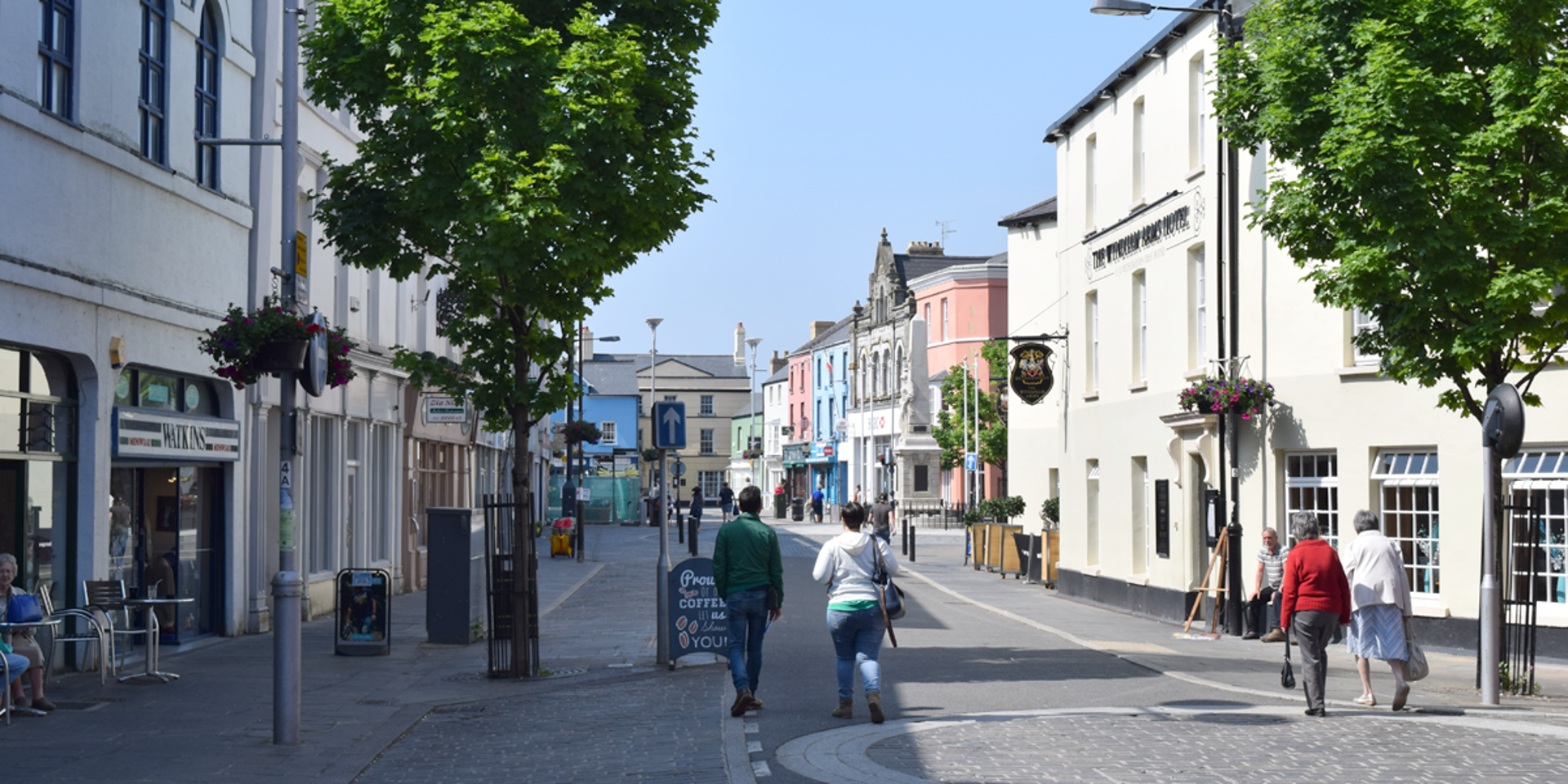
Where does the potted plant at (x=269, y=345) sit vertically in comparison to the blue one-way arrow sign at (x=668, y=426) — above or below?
above

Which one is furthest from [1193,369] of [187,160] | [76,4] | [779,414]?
[779,414]

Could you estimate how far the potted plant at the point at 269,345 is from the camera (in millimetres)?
11438

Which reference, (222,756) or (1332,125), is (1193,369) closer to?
(1332,125)

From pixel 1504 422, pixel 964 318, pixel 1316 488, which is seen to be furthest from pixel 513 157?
pixel 964 318

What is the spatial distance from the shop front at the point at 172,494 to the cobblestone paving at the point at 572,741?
16.6ft

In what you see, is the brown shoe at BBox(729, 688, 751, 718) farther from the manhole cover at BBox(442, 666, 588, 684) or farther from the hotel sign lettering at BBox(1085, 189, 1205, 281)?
the hotel sign lettering at BBox(1085, 189, 1205, 281)

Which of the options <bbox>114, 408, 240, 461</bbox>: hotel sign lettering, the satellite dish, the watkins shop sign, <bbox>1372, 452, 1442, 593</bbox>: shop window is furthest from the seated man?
<bbox>114, 408, 240, 461</bbox>: hotel sign lettering

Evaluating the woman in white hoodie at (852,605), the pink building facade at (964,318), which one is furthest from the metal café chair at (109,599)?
the pink building facade at (964,318)

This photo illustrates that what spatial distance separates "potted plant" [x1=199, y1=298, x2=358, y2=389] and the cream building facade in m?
8.56

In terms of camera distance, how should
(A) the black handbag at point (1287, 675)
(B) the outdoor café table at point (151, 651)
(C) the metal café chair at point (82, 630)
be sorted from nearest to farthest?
(C) the metal café chair at point (82, 630) < (A) the black handbag at point (1287, 675) < (B) the outdoor café table at point (151, 651)

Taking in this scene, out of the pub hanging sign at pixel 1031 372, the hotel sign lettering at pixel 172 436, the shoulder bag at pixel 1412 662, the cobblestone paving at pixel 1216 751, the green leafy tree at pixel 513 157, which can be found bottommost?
the cobblestone paving at pixel 1216 751

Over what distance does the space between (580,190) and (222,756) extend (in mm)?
6586

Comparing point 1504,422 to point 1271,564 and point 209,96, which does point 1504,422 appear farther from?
point 209,96

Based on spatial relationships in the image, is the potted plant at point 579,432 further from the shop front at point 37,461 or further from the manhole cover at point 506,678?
the shop front at point 37,461
